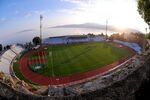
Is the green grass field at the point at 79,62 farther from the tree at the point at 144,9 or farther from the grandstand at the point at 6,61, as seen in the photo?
the tree at the point at 144,9

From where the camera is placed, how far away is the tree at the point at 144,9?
2217cm

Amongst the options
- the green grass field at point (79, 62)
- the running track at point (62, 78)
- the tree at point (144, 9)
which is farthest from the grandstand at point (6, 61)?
the tree at point (144, 9)

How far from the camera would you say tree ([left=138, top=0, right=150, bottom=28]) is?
22172 millimetres

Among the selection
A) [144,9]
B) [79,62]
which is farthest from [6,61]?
[144,9]

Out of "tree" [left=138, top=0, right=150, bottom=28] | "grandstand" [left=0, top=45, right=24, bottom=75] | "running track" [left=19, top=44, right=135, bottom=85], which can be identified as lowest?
"running track" [left=19, top=44, right=135, bottom=85]

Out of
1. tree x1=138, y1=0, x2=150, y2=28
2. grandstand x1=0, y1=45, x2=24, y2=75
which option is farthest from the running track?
tree x1=138, y1=0, x2=150, y2=28

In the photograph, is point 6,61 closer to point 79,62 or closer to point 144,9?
point 79,62

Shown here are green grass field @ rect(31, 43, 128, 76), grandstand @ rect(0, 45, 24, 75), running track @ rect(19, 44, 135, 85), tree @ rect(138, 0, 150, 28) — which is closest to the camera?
tree @ rect(138, 0, 150, 28)

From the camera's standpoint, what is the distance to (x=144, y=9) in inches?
900

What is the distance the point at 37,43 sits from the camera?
61.4m

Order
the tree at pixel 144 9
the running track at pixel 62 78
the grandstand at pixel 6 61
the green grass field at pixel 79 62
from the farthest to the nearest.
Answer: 1. the grandstand at pixel 6 61
2. the green grass field at pixel 79 62
3. the running track at pixel 62 78
4. the tree at pixel 144 9

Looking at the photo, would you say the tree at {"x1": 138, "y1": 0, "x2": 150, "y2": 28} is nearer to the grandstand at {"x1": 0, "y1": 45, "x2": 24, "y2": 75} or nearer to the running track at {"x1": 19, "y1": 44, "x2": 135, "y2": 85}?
the running track at {"x1": 19, "y1": 44, "x2": 135, "y2": 85}

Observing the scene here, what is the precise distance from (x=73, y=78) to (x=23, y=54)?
75.7 ft

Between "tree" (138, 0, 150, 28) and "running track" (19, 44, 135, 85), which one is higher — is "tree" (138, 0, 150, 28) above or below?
above
